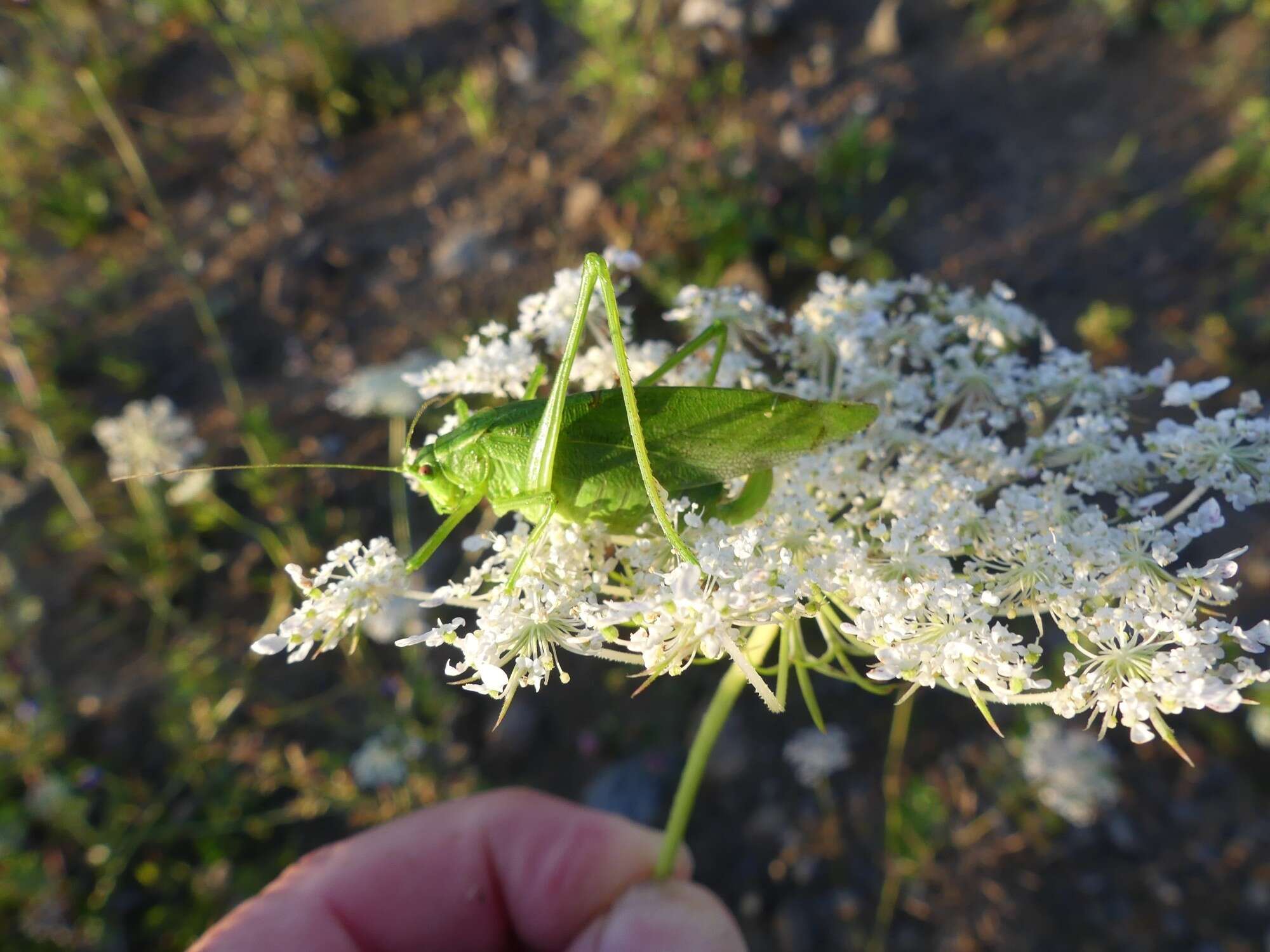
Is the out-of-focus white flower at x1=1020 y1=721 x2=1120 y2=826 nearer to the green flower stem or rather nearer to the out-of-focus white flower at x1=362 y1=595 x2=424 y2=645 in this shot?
the green flower stem

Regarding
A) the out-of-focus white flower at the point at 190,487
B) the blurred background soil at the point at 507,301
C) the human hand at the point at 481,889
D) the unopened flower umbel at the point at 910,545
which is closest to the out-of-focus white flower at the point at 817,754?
the blurred background soil at the point at 507,301

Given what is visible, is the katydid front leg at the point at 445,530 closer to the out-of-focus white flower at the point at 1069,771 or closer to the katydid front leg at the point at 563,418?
the katydid front leg at the point at 563,418

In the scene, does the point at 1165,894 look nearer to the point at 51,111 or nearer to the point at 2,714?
the point at 2,714

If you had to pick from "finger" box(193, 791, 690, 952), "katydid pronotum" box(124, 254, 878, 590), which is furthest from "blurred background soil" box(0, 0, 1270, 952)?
"katydid pronotum" box(124, 254, 878, 590)

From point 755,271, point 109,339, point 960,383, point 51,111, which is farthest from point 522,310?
point 51,111

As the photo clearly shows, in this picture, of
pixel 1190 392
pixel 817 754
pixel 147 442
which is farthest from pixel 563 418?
pixel 147 442
